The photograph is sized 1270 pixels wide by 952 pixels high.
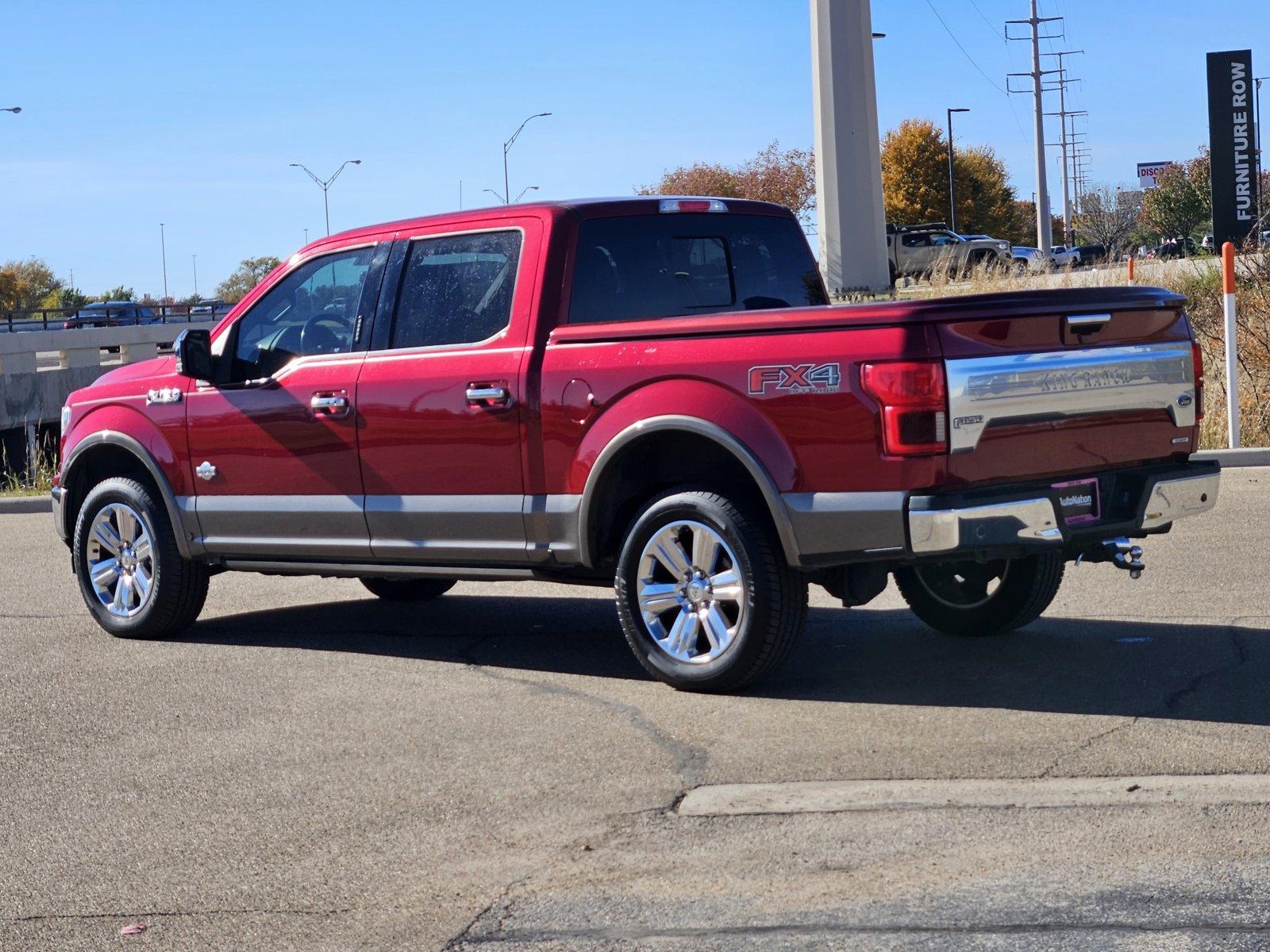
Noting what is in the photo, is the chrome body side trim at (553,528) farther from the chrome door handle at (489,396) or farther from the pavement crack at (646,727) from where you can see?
the pavement crack at (646,727)

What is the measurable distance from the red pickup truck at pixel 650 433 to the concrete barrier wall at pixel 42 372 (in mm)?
21817

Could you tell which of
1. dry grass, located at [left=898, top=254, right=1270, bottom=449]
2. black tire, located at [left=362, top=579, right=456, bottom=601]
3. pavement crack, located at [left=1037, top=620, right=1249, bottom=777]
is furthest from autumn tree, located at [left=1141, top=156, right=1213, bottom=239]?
pavement crack, located at [left=1037, top=620, right=1249, bottom=777]

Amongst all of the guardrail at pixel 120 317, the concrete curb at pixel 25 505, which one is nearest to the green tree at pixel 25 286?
the guardrail at pixel 120 317

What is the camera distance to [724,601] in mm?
6695

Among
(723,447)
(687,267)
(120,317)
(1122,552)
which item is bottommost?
(1122,552)

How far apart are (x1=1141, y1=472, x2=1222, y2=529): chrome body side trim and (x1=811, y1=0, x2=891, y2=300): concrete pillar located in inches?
1243

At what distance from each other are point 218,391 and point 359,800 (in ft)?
11.3

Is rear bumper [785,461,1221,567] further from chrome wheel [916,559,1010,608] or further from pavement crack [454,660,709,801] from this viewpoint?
chrome wheel [916,559,1010,608]

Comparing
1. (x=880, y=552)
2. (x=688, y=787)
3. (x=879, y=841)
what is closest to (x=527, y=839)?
(x=688, y=787)

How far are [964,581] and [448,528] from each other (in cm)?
241

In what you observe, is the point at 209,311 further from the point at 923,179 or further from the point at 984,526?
the point at 984,526

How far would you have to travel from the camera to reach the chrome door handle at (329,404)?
7.80 meters

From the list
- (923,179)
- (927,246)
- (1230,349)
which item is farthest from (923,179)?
(1230,349)

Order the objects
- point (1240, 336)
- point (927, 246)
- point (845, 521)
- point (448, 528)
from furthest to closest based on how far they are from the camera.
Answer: point (927, 246) → point (1240, 336) → point (448, 528) → point (845, 521)
